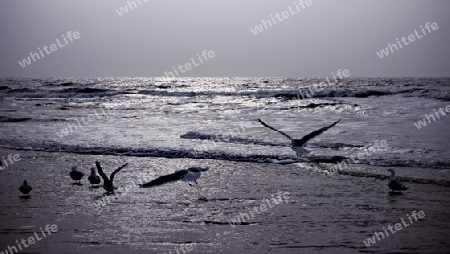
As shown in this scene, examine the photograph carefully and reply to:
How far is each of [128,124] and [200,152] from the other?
6.93 metres

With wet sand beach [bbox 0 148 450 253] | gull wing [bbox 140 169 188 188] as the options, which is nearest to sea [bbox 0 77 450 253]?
wet sand beach [bbox 0 148 450 253]

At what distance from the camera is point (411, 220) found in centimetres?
570

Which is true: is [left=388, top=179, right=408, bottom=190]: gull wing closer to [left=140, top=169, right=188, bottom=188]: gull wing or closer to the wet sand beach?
the wet sand beach

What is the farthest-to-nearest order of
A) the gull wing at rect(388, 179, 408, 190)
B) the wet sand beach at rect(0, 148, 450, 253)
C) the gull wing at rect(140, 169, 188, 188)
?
the gull wing at rect(140, 169, 188, 188) → the gull wing at rect(388, 179, 408, 190) → the wet sand beach at rect(0, 148, 450, 253)

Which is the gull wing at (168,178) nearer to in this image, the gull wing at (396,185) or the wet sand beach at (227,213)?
the wet sand beach at (227,213)

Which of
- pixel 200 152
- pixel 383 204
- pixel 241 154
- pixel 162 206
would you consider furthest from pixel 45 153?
pixel 383 204

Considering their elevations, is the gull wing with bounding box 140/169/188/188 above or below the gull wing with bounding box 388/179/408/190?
above

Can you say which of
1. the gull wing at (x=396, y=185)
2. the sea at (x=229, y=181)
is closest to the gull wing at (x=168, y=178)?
the sea at (x=229, y=181)

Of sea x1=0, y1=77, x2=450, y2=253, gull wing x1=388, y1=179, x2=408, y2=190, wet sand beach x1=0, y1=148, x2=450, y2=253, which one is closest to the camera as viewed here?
wet sand beach x1=0, y1=148, x2=450, y2=253

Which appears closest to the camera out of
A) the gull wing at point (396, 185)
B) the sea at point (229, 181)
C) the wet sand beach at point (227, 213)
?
the wet sand beach at point (227, 213)

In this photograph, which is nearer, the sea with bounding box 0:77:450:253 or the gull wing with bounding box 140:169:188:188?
the sea with bounding box 0:77:450:253

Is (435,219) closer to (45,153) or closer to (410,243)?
(410,243)

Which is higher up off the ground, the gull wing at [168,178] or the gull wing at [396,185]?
the gull wing at [168,178]

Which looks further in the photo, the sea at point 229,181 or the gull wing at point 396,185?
the gull wing at point 396,185
